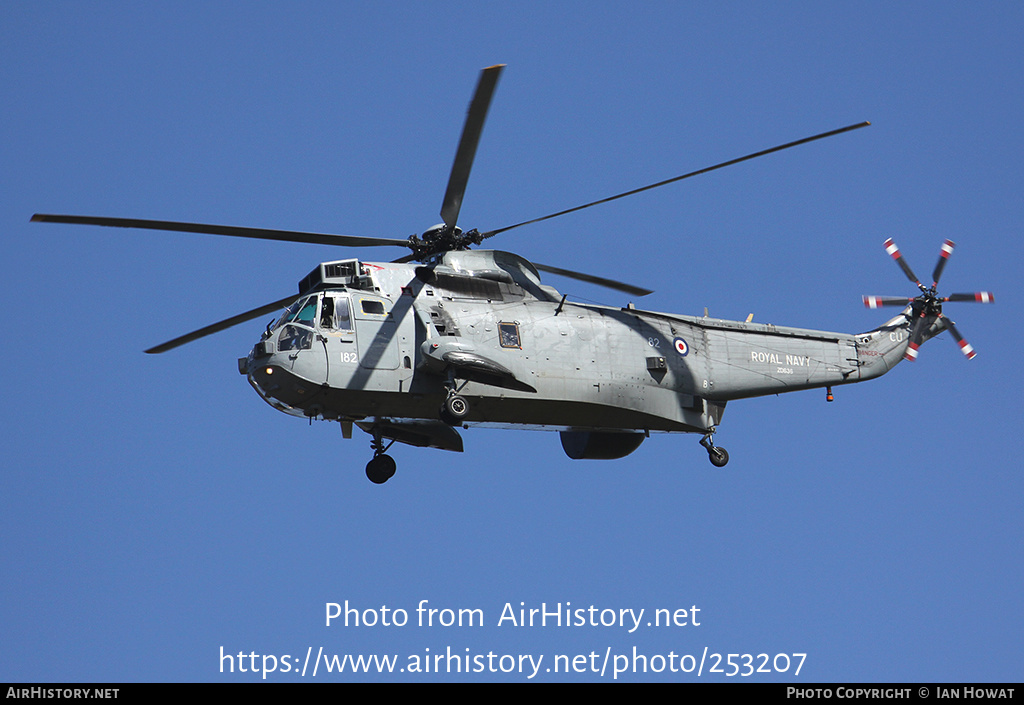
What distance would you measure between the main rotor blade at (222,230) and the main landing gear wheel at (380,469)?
16.5 ft

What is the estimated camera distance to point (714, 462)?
98.8 feet

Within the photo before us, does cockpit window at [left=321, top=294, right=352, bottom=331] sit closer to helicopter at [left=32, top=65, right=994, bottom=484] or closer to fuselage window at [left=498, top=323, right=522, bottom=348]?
helicopter at [left=32, top=65, right=994, bottom=484]

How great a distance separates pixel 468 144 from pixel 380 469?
8168 mm

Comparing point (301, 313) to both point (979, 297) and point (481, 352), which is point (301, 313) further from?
point (979, 297)

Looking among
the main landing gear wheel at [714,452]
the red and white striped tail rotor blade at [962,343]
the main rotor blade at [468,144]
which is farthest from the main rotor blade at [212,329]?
the red and white striped tail rotor blade at [962,343]

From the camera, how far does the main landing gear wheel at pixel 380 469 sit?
28125 mm

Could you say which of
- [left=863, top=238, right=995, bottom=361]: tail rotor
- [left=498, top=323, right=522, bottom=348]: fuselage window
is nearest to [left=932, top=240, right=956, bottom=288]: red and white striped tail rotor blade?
[left=863, top=238, right=995, bottom=361]: tail rotor

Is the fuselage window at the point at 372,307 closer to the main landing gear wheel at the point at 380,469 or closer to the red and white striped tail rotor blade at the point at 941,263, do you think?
the main landing gear wheel at the point at 380,469

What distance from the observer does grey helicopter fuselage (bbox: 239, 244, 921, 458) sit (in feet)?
85.4

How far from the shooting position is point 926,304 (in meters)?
33.3
